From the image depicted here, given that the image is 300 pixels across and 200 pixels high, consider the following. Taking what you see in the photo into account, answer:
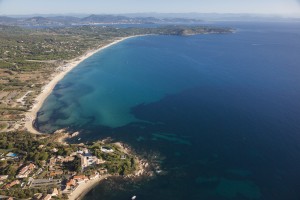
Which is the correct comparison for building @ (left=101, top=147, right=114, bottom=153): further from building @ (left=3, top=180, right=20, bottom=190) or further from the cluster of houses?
building @ (left=3, top=180, right=20, bottom=190)

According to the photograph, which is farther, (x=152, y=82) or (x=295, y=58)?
(x=295, y=58)

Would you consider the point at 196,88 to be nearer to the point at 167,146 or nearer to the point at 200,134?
the point at 200,134

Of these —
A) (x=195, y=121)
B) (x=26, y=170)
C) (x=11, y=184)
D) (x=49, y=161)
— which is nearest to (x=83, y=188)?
(x=49, y=161)

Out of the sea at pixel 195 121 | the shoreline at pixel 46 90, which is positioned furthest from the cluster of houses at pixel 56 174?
the shoreline at pixel 46 90

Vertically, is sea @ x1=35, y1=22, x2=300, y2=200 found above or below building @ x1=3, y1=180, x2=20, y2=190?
above

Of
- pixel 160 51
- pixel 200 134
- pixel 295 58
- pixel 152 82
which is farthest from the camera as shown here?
pixel 160 51

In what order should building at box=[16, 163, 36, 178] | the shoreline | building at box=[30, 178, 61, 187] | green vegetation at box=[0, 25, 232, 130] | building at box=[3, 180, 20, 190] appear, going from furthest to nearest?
green vegetation at box=[0, 25, 232, 130] → the shoreline → building at box=[16, 163, 36, 178] → building at box=[30, 178, 61, 187] → building at box=[3, 180, 20, 190]

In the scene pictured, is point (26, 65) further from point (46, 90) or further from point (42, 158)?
point (42, 158)

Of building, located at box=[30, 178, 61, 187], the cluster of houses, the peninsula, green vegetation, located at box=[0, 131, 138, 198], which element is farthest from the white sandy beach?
building, located at box=[30, 178, 61, 187]

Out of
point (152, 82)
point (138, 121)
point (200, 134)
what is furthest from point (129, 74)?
point (200, 134)
